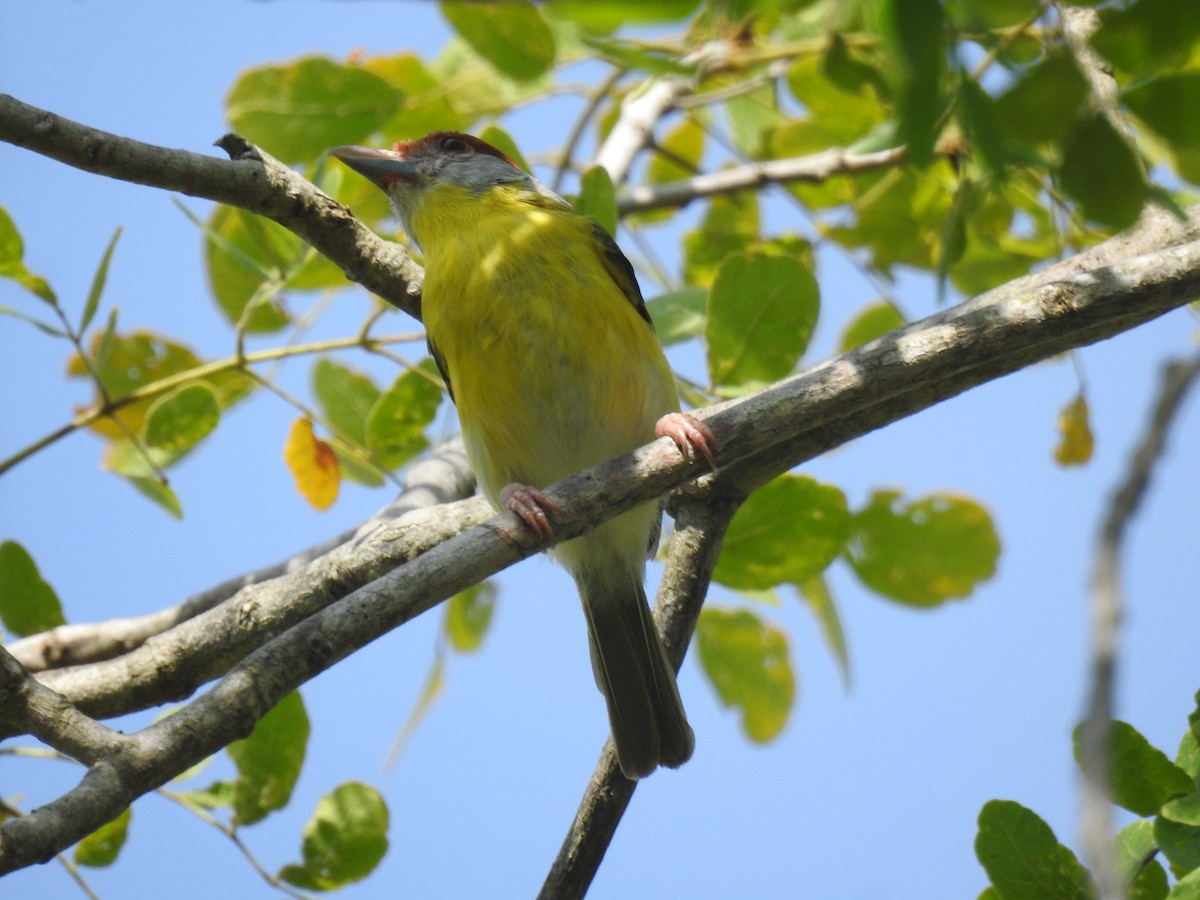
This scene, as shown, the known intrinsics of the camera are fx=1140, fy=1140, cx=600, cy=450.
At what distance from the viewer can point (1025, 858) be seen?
2.34 m

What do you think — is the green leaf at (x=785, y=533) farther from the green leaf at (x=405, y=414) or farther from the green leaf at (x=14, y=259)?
the green leaf at (x=14, y=259)

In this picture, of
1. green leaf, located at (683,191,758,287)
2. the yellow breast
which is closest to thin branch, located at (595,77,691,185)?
green leaf, located at (683,191,758,287)

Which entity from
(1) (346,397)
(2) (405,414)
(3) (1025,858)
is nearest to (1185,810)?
(3) (1025,858)

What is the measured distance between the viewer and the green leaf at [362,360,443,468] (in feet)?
13.0

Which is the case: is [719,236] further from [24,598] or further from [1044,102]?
[1044,102]

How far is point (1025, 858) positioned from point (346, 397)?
2.89 metres

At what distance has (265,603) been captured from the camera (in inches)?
128

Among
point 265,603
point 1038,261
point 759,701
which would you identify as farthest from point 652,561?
point 1038,261

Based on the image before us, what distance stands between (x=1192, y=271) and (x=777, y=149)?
2.60 meters

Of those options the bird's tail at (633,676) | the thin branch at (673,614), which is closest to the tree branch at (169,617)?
the bird's tail at (633,676)

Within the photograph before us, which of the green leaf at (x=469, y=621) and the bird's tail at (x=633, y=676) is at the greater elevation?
the green leaf at (x=469, y=621)

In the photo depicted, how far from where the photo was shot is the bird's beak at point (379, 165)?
4406mm

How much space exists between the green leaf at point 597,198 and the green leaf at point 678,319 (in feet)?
1.07

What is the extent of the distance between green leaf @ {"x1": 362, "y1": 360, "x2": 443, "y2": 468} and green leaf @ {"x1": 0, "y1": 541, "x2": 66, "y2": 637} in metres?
1.15
